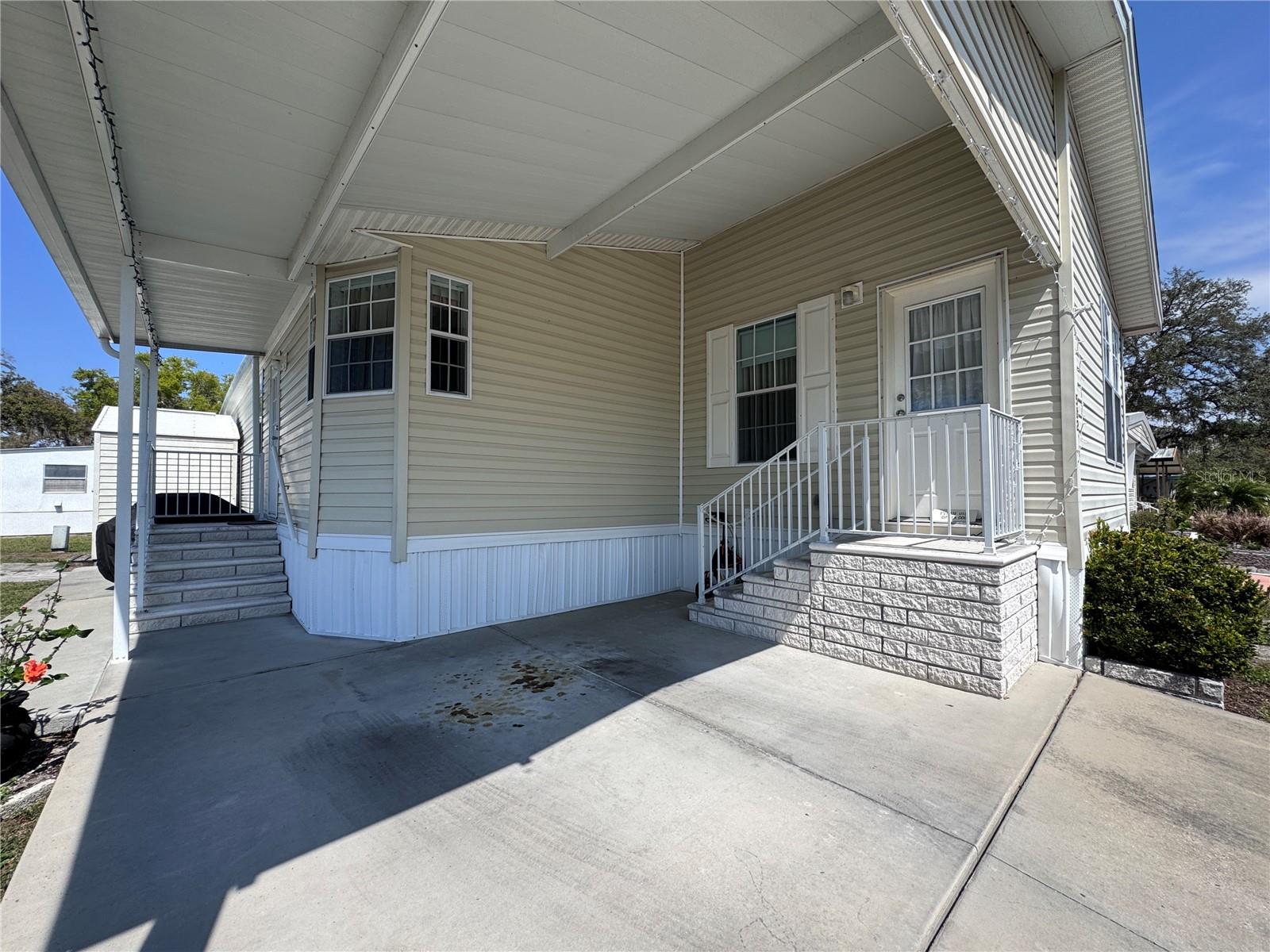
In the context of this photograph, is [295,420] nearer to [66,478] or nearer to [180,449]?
[180,449]

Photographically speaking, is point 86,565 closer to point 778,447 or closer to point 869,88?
point 778,447

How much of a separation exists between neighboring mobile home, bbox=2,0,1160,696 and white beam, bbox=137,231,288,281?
4cm

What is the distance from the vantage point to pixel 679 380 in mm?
7234

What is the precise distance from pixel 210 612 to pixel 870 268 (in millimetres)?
7422

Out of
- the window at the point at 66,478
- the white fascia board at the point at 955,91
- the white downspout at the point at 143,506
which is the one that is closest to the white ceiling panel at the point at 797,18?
the white fascia board at the point at 955,91

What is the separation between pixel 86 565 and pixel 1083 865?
14.4 m

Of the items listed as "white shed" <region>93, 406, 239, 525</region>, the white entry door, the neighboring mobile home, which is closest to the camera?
the neighboring mobile home

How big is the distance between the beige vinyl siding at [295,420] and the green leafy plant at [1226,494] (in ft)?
56.4

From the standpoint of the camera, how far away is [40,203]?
388 centimetres

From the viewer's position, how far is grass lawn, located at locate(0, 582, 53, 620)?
6.39 m

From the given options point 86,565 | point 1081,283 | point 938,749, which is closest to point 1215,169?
point 1081,283

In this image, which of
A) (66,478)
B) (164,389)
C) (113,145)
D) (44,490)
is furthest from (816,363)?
(164,389)

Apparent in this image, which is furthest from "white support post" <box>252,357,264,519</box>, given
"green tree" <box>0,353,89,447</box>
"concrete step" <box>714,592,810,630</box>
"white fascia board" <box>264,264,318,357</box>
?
"green tree" <box>0,353,89,447</box>

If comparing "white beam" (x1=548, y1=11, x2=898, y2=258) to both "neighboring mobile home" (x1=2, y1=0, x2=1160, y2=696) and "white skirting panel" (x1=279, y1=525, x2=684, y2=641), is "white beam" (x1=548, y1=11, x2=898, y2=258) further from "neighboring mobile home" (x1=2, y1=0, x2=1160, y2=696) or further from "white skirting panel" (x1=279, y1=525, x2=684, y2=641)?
"white skirting panel" (x1=279, y1=525, x2=684, y2=641)
